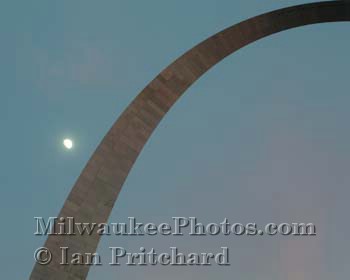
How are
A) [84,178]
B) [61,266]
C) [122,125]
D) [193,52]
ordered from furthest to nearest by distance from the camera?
[193,52] → [122,125] → [84,178] → [61,266]

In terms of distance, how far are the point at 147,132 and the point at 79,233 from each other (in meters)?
4.46

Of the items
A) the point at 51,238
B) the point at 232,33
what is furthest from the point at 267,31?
the point at 51,238

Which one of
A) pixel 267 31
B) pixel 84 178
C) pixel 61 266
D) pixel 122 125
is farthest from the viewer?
pixel 267 31

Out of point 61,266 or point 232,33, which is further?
point 232,33

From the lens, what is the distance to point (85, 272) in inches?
526

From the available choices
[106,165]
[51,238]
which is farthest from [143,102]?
[51,238]

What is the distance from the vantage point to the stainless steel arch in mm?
13531

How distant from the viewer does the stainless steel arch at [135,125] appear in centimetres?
1353

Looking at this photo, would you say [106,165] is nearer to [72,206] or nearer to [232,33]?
[72,206]

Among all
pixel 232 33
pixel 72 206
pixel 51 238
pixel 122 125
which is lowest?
pixel 51 238

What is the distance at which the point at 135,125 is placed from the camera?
15453 mm

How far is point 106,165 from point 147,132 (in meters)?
2.17

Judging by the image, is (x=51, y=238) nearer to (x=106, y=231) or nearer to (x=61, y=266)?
(x=61, y=266)

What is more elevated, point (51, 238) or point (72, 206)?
point (72, 206)
